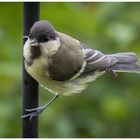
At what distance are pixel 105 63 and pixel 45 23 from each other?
0.37 m

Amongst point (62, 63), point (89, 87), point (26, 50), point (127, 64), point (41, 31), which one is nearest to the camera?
point (41, 31)

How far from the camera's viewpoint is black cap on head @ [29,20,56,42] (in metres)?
1.47

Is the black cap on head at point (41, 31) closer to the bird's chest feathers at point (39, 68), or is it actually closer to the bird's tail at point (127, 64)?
the bird's chest feathers at point (39, 68)

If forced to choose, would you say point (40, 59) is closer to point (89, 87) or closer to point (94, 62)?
point (94, 62)

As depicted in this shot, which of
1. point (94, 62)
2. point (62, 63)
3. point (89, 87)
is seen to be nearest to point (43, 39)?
point (62, 63)

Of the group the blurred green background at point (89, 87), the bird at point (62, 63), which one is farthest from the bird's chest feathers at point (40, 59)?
the blurred green background at point (89, 87)

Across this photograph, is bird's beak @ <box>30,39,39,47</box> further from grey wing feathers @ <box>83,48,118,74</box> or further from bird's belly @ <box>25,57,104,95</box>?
grey wing feathers @ <box>83,48,118,74</box>

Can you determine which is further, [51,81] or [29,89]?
[51,81]

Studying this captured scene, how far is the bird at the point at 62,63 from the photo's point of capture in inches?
62.5

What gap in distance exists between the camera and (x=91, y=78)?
1.81 meters

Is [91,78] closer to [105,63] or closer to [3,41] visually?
[105,63]

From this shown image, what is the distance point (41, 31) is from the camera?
1481 mm

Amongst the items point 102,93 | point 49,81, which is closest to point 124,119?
point 102,93

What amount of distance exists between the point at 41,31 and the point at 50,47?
14cm
